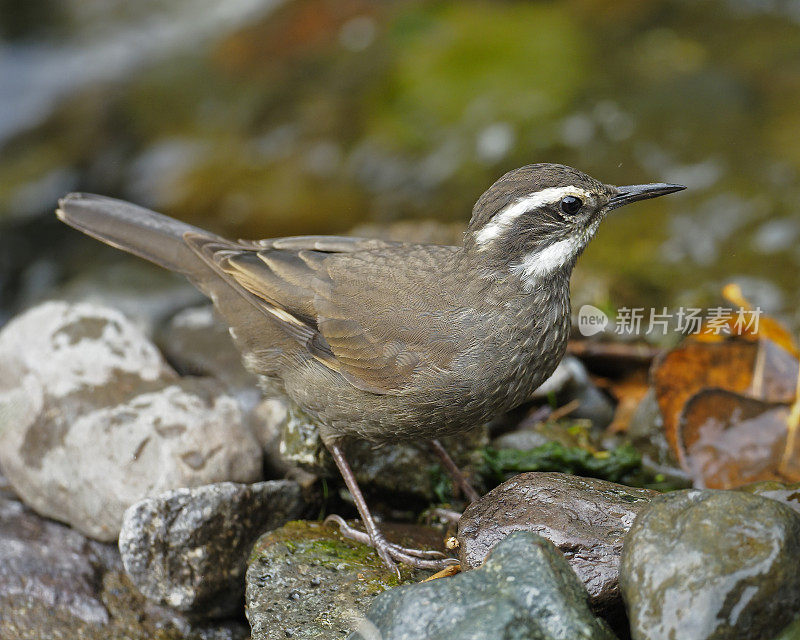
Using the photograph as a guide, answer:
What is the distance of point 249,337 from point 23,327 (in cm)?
165

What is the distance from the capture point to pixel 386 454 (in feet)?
18.7

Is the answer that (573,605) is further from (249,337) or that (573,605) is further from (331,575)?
(249,337)

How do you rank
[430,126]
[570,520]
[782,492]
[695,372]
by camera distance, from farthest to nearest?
[430,126] → [695,372] → [782,492] → [570,520]

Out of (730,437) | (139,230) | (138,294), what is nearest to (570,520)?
(730,437)

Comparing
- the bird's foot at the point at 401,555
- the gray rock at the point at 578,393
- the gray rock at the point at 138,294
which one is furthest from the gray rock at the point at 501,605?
the gray rock at the point at 138,294

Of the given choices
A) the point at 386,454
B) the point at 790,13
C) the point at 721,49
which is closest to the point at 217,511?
the point at 386,454

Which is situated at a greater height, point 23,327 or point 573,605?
point 23,327

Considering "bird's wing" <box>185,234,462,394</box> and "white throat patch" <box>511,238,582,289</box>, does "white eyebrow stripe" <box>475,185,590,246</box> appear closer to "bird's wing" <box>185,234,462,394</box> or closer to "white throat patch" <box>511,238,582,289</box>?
"white throat patch" <box>511,238,582,289</box>

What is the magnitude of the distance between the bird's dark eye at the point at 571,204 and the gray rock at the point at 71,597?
9.81 ft

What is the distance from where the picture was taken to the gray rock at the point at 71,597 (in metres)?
4.89

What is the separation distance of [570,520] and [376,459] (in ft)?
5.87

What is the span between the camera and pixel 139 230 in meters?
6.15

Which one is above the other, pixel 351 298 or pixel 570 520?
pixel 351 298

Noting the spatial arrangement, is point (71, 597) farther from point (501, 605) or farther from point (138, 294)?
point (138, 294)
